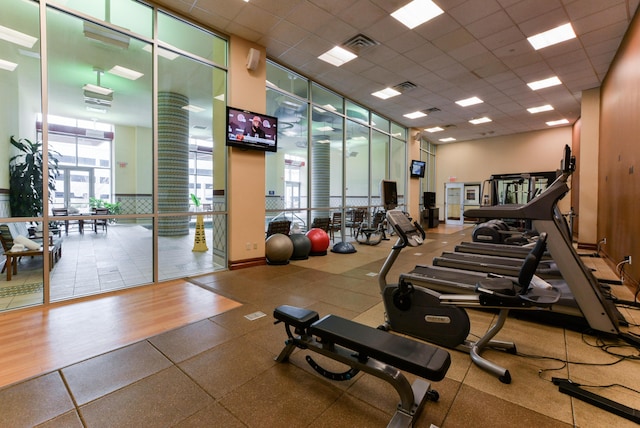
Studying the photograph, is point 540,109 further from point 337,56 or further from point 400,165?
point 337,56

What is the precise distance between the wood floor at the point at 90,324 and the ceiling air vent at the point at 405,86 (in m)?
6.50

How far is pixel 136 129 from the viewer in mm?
8523

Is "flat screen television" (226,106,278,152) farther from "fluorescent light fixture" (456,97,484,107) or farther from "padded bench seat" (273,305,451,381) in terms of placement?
"fluorescent light fixture" (456,97,484,107)

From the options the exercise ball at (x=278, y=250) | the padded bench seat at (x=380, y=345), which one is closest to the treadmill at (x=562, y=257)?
the padded bench seat at (x=380, y=345)

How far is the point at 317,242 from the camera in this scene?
6.57 m

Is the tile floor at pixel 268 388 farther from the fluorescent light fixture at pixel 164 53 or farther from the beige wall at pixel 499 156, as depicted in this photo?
the beige wall at pixel 499 156

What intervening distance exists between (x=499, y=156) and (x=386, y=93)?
8495mm

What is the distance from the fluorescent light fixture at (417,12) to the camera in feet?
14.1

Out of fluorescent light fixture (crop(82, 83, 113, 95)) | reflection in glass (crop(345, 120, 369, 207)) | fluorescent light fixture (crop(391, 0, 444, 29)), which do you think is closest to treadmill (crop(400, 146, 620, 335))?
fluorescent light fixture (crop(391, 0, 444, 29))

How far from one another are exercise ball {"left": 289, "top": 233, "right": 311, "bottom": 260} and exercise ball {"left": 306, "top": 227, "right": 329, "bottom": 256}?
Answer: 0.32m

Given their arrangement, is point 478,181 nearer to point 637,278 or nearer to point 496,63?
point 496,63

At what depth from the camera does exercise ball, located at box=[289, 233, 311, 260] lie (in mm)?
6059

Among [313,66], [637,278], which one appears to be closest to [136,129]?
[313,66]

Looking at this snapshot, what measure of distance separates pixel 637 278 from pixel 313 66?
21.4ft
